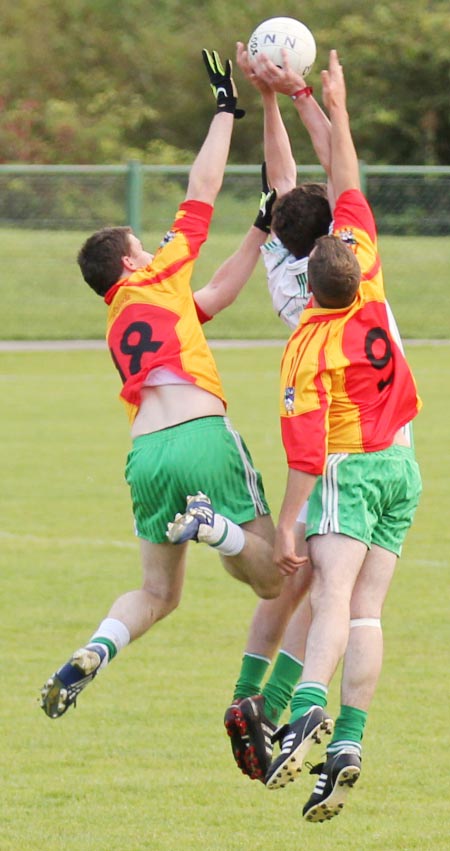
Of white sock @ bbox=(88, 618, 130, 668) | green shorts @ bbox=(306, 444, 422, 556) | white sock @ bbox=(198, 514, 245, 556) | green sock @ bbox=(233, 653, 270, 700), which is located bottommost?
green sock @ bbox=(233, 653, 270, 700)

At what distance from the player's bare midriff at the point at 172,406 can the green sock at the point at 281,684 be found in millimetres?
995

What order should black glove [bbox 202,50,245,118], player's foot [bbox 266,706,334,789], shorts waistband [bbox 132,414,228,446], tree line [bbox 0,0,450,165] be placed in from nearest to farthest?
player's foot [bbox 266,706,334,789] → shorts waistband [bbox 132,414,228,446] → black glove [bbox 202,50,245,118] → tree line [bbox 0,0,450,165]

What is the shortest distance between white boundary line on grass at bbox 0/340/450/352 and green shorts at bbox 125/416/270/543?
17.2 m

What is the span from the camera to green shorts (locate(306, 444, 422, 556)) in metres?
5.71

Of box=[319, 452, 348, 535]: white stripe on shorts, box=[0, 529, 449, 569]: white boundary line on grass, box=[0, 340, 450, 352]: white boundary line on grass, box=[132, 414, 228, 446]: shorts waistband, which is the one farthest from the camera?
box=[0, 340, 450, 352]: white boundary line on grass

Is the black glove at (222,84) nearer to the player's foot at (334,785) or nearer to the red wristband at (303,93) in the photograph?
the red wristband at (303,93)

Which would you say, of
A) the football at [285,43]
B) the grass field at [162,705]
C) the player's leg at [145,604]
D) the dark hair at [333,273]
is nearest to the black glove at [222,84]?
the football at [285,43]

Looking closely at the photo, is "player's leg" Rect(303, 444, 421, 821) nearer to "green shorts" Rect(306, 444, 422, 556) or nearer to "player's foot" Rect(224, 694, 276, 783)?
"green shorts" Rect(306, 444, 422, 556)

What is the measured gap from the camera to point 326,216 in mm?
6227

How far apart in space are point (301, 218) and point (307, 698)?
1880 mm

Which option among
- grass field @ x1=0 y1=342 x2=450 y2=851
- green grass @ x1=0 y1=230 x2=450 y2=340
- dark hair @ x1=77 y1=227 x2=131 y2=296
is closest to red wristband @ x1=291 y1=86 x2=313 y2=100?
dark hair @ x1=77 y1=227 x2=131 y2=296

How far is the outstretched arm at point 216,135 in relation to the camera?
6441 millimetres

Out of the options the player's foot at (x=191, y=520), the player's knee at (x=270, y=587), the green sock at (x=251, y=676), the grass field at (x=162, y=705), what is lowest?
the grass field at (x=162, y=705)

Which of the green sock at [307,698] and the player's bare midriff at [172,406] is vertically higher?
the player's bare midriff at [172,406]
